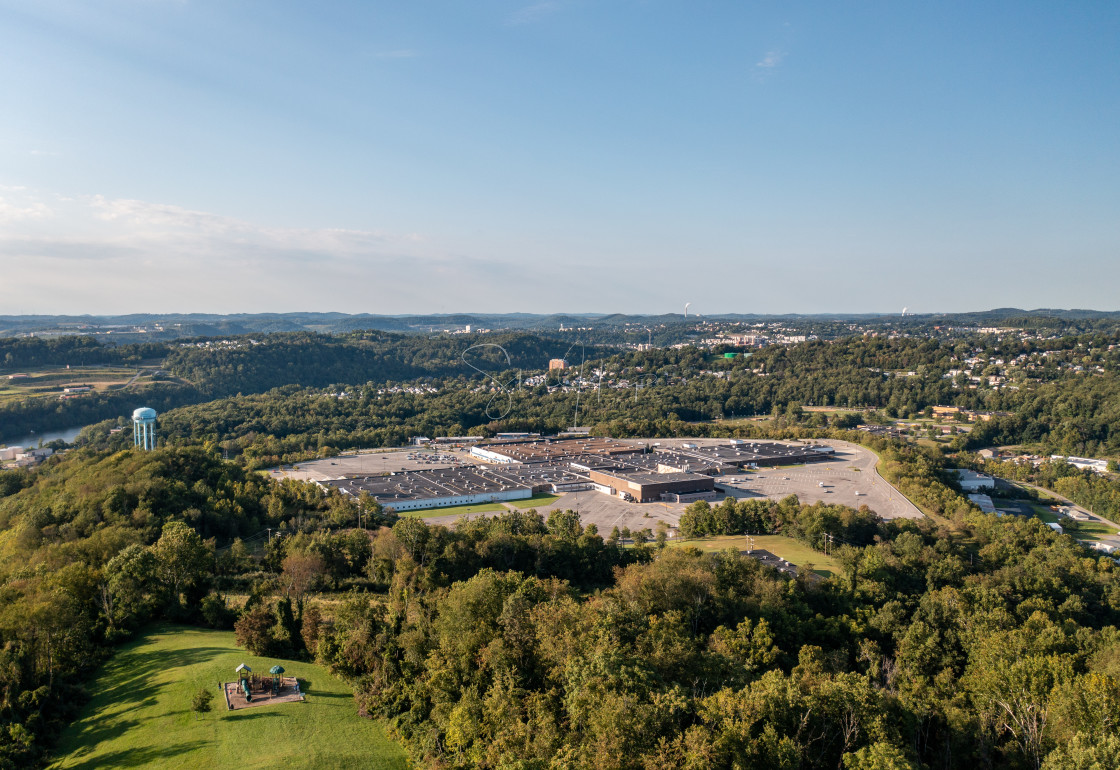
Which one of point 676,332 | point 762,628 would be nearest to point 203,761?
point 762,628

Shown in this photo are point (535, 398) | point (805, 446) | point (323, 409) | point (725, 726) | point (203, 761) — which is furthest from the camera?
point (535, 398)

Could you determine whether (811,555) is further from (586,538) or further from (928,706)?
(928,706)

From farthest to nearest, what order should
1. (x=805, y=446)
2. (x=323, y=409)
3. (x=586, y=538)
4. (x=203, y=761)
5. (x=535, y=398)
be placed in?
1. (x=535, y=398)
2. (x=323, y=409)
3. (x=805, y=446)
4. (x=586, y=538)
5. (x=203, y=761)

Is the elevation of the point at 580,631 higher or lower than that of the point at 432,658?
higher

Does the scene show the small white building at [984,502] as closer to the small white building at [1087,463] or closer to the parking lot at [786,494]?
the parking lot at [786,494]

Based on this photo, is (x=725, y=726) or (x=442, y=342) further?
(x=442, y=342)

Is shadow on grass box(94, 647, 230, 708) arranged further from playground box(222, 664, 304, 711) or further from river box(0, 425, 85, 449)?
river box(0, 425, 85, 449)

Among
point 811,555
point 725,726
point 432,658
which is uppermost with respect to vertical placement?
point 725,726

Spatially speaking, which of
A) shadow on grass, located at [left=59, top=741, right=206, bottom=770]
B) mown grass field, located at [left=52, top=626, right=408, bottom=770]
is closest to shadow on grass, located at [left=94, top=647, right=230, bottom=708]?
mown grass field, located at [left=52, top=626, right=408, bottom=770]

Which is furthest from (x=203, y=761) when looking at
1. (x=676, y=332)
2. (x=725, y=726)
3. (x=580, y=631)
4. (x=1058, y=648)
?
(x=676, y=332)
